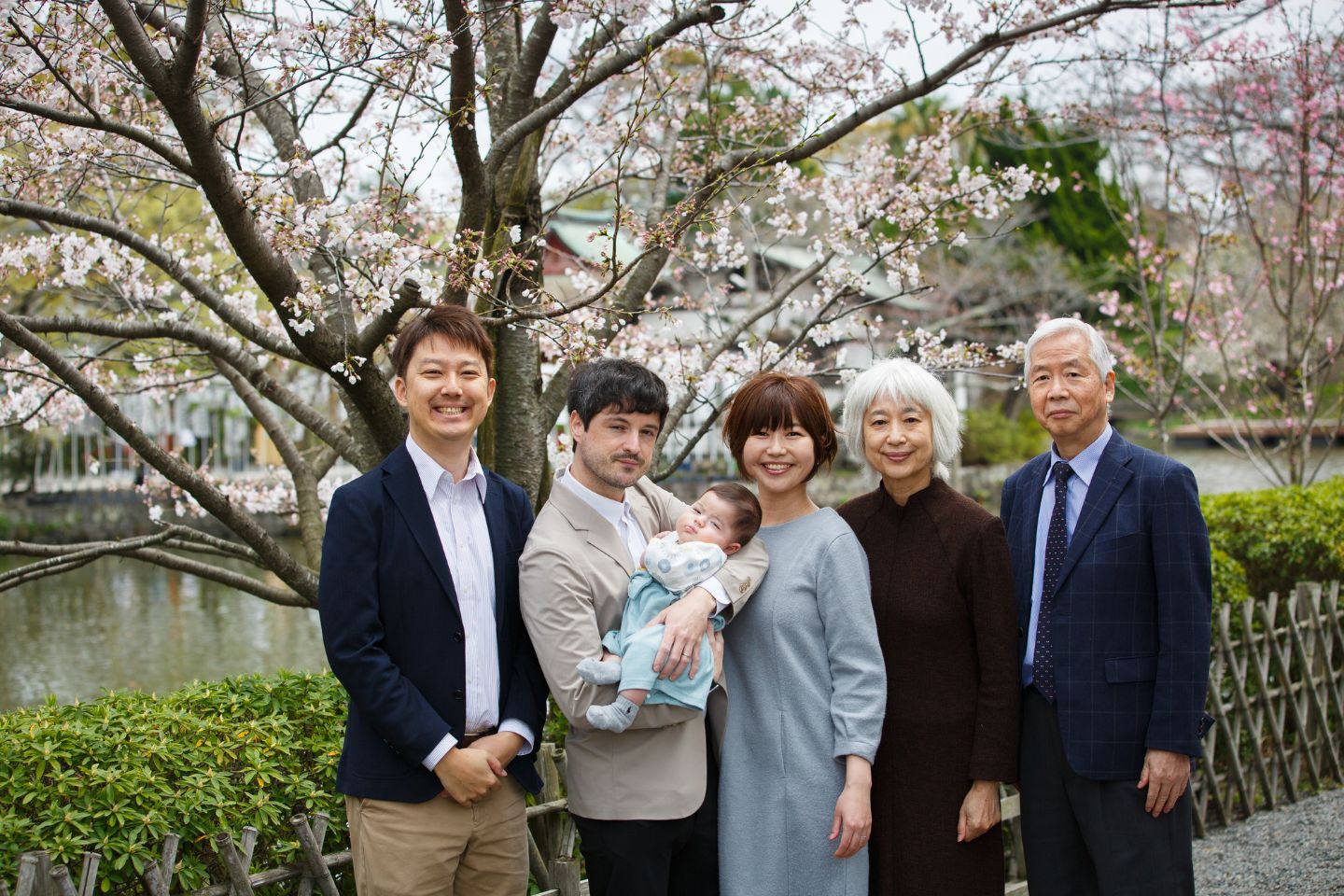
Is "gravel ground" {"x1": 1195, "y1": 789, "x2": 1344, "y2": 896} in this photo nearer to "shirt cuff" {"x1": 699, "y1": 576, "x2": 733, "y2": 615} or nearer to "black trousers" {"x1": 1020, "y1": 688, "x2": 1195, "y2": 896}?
"black trousers" {"x1": 1020, "y1": 688, "x2": 1195, "y2": 896}

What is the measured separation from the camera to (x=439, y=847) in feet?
7.57

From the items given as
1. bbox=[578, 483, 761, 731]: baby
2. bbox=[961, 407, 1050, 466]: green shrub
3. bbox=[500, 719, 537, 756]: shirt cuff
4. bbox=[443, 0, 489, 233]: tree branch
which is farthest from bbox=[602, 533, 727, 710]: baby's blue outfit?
bbox=[961, 407, 1050, 466]: green shrub

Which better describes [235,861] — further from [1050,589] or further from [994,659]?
[1050,589]

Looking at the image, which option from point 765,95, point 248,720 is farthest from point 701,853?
point 765,95

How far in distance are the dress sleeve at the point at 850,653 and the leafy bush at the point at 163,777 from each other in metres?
1.36

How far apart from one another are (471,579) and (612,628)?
35 cm

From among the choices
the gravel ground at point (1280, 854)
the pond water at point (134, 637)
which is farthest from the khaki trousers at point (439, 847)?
the pond water at point (134, 637)

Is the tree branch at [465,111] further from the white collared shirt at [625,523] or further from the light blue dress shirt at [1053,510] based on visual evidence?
the light blue dress shirt at [1053,510]

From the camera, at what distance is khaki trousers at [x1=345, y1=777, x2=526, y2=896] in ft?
7.49

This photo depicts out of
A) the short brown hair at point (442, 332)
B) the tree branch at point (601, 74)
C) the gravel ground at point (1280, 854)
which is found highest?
the tree branch at point (601, 74)

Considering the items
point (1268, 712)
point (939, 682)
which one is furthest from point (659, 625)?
point (1268, 712)

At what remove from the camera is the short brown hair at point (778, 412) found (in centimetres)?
257

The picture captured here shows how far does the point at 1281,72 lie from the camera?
310 inches

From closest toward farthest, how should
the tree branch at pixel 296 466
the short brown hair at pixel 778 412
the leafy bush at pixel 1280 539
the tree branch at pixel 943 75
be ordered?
the short brown hair at pixel 778 412 → the tree branch at pixel 943 75 → the tree branch at pixel 296 466 → the leafy bush at pixel 1280 539
